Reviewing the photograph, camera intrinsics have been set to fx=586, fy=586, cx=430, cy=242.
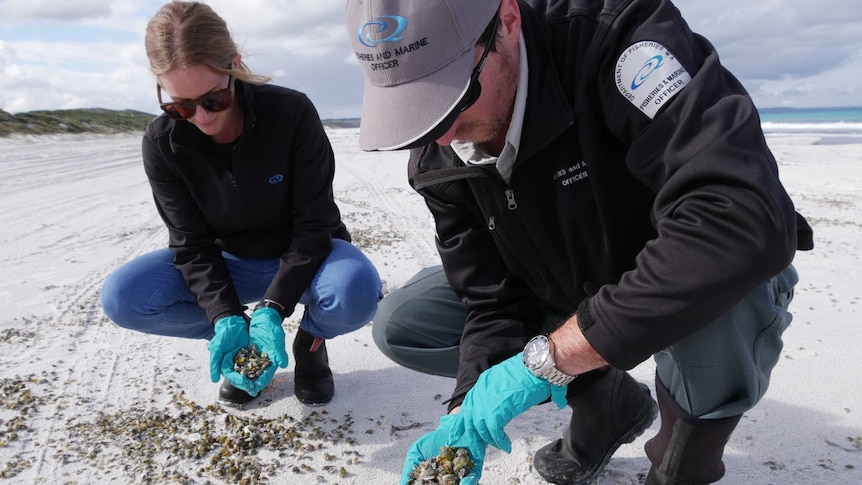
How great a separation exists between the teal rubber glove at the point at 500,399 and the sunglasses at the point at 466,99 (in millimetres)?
643

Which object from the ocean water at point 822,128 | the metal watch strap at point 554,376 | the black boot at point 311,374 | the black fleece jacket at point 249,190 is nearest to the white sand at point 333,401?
the black boot at point 311,374

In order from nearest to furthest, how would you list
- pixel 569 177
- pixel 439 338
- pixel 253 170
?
1. pixel 569 177
2. pixel 439 338
3. pixel 253 170

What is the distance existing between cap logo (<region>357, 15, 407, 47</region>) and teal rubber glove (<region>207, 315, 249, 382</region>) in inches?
54.7

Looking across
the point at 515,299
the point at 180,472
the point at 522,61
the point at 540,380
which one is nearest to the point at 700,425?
the point at 540,380

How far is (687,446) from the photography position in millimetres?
1550

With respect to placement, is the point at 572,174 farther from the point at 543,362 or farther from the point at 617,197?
the point at 543,362

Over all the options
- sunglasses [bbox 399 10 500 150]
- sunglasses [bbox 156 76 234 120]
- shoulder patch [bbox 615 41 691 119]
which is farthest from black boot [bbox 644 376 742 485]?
sunglasses [bbox 156 76 234 120]

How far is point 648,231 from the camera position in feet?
5.39

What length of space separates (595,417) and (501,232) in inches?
28.2

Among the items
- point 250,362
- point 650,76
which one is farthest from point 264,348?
point 650,76

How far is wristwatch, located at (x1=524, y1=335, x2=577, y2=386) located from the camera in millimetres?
1500

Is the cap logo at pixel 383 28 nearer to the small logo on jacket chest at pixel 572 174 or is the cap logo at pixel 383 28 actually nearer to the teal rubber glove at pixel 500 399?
the small logo on jacket chest at pixel 572 174

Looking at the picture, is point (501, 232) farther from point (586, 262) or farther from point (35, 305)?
point (35, 305)

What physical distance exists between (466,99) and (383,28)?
253 millimetres
